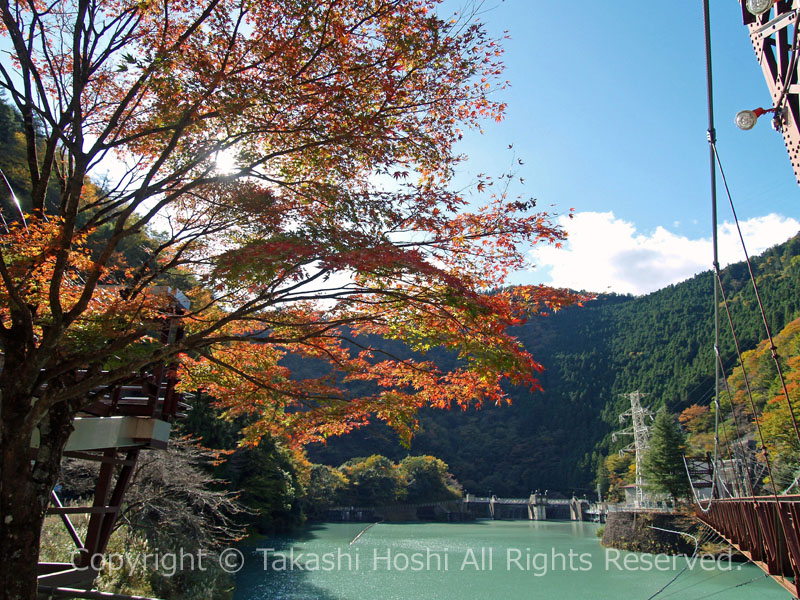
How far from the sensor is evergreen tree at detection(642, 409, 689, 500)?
93.1 ft

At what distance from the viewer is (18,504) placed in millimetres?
3207

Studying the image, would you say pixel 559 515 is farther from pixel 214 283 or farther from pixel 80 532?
A: pixel 214 283

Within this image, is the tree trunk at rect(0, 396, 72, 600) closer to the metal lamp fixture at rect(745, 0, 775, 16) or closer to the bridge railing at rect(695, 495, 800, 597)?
the metal lamp fixture at rect(745, 0, 775, 16)

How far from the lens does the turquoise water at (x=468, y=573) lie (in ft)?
49.9

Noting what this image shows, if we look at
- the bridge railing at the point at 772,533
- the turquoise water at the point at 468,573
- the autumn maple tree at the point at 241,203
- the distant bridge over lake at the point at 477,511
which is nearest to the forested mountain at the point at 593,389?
the distant bridge over lake at the point at 477,511

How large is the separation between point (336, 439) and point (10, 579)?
2497 inches

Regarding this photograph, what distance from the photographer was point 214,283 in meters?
3.95

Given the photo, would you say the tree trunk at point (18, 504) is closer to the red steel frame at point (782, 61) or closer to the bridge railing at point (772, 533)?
the red steel frame at point (782, 61)

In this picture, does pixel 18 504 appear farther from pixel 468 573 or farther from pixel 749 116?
pixel 468 573

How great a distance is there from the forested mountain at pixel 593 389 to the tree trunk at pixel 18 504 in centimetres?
5329

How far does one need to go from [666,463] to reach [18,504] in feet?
106

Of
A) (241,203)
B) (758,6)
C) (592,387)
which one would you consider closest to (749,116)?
(758,6)

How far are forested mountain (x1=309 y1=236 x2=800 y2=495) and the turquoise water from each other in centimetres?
3307

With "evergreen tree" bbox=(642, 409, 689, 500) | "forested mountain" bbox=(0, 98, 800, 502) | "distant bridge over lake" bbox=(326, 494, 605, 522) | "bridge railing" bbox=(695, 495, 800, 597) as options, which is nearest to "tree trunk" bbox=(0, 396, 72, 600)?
"bridge railing" bbox=(695, 495, 800, 597)
